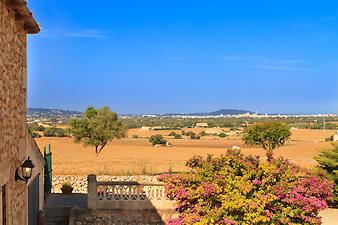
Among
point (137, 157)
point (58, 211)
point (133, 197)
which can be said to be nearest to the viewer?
point (133, 197)

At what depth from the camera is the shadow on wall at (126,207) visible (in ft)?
48.4

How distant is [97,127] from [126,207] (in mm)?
19601

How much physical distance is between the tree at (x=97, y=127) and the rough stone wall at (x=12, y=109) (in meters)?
25.0

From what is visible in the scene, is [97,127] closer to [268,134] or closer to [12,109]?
[268,134]

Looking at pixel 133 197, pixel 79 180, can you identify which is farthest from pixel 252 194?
pixel 79 180

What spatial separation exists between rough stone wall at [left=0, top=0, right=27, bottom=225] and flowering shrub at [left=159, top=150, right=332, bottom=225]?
4686mm

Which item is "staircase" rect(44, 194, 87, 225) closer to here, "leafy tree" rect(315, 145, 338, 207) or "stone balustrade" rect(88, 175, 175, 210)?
"stone balustrade" rect(88, 175, 175, 210)

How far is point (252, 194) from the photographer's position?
460 inches

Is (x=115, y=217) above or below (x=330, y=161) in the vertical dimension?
below

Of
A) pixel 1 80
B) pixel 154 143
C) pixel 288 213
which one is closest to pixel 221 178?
pixel 288 213

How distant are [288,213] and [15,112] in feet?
24.0

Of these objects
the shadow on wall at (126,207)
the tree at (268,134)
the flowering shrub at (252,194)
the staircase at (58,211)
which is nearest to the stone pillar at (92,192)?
the shadow on wall at (126,207)

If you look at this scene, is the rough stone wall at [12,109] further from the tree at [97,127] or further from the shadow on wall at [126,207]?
the tree at [97,127]

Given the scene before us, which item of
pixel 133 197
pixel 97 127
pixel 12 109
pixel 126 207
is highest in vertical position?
pixel 12 109
